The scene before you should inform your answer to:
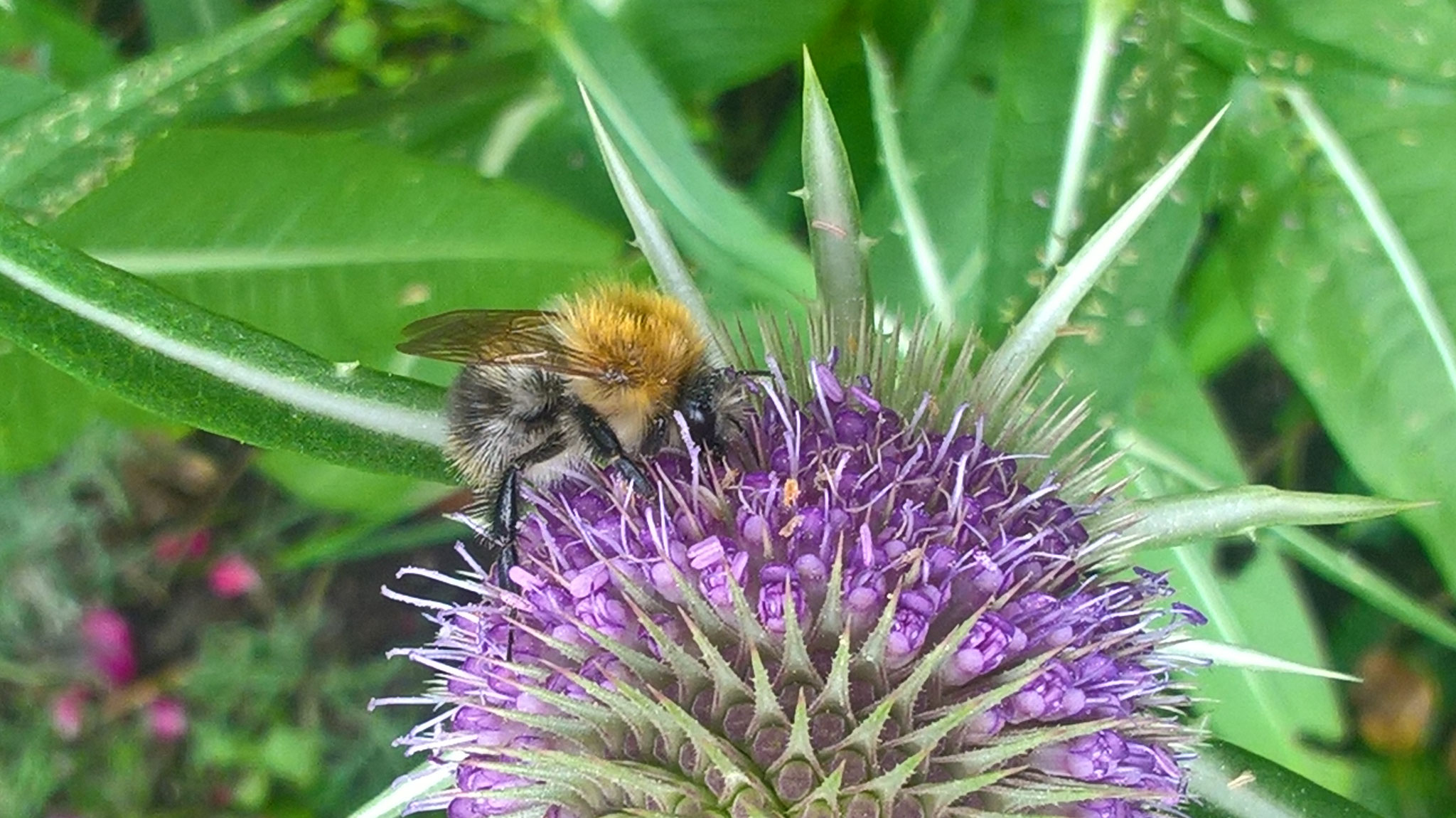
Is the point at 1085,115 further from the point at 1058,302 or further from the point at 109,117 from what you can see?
the point at 109,117

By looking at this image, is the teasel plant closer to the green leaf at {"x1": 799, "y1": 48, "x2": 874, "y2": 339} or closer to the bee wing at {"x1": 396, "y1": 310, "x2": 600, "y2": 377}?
the green leaf at {"x1": 799, "y1": 48, "x2": 874, "y2": 339}

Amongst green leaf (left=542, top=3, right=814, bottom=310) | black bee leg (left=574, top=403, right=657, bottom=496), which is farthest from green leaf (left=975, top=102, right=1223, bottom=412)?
green leaf (left=542, top=3, right=814, bottom=310)

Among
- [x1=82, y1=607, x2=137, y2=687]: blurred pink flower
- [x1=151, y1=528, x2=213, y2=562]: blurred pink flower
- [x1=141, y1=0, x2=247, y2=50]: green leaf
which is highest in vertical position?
[x1=141, y1=0, x2=247, y2=50]: green leaf

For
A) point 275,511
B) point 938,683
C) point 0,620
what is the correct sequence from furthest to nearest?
point 275,511
point 0,620
point 938,683

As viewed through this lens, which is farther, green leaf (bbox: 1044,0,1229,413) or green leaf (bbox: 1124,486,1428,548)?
green leaf (bbox: 1044,0,1229,413)

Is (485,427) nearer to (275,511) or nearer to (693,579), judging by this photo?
(693,579)

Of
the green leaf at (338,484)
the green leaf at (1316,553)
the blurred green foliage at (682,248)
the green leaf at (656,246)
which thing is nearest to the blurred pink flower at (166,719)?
the blurred green foliage at (682,248)

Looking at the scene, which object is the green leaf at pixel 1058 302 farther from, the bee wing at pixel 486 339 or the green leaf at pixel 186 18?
the green leaf at pixel 186 18

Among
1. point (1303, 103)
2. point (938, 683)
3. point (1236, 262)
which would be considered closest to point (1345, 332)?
point (1236, 262)
